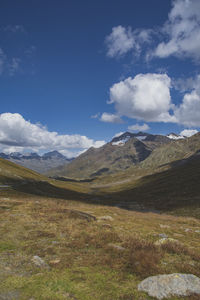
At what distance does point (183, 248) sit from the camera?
526 inches

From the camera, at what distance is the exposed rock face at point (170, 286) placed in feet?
25.3

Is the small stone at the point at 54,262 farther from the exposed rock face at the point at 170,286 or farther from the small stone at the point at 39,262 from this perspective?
the exposed rock face at the point at 170,286

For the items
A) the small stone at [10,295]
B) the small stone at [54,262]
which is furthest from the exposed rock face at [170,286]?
the small stone at [10,295]

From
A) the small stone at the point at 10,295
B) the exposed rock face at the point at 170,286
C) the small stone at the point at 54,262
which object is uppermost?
the exposed rock face at the point at 170,286

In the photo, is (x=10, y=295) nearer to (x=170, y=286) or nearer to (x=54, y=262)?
(x=54, y=262)

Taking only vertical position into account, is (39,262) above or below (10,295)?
below

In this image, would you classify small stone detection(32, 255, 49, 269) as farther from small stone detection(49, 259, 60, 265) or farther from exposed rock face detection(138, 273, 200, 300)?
exposed rock face detection(138, 273, 200, 300)

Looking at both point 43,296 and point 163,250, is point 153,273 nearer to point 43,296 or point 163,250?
point 163,250

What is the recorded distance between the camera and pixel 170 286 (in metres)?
8.10

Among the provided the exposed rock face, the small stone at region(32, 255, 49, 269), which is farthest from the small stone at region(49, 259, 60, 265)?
the exposed rock face

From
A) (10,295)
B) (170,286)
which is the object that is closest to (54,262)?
(10,295)

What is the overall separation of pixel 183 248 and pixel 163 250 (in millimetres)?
1606

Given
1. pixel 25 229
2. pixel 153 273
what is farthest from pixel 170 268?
pixel 25 229

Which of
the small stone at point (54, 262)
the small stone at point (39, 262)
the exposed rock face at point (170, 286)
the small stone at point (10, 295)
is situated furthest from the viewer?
the small stone at point (54, 262)
